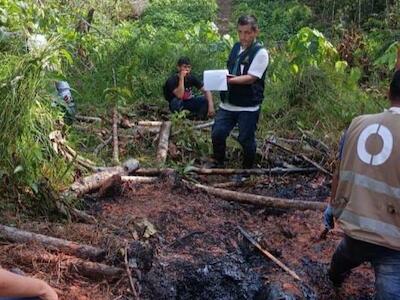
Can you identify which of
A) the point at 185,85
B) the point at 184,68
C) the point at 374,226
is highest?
the point at 184,68

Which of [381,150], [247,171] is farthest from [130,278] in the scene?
[247,171]

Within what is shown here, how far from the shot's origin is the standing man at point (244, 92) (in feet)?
20.5

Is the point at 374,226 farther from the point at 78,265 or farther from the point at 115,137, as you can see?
the point at 115,137

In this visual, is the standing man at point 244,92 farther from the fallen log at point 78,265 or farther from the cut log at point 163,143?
the fallen log at point 78,265

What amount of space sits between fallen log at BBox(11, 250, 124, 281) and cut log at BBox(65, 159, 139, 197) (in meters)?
1.21

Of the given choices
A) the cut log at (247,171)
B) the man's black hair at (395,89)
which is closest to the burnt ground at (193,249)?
the cut log at (247,171)

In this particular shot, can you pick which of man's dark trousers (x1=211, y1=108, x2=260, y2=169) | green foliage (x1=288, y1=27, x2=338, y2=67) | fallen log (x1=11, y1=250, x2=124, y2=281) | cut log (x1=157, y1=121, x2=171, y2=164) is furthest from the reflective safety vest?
green foliage (x1=288, y1=27, x2=338, y2=67)

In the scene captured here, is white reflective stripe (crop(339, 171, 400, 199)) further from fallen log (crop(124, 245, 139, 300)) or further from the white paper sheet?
the white paper sheet

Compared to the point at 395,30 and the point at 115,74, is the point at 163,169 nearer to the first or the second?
the point at 115,74

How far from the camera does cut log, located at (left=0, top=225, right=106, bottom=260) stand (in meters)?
4.18

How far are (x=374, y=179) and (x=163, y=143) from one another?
3.95m

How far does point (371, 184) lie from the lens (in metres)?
3.40

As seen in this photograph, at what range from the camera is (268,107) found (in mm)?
8641

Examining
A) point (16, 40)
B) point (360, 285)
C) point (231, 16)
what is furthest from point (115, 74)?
point (231, 16)
